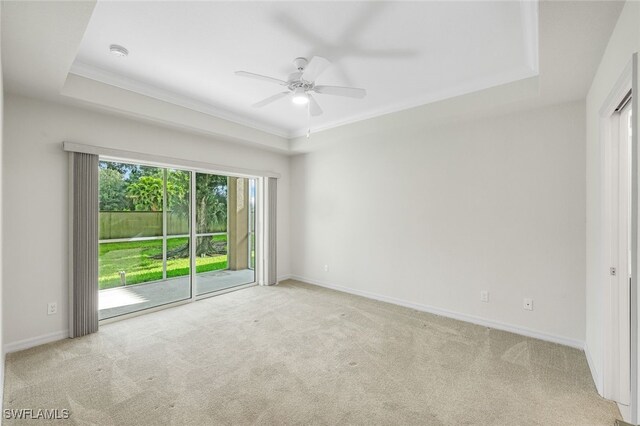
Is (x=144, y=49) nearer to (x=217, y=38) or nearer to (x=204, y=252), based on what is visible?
Answer: (x=217, y=38)

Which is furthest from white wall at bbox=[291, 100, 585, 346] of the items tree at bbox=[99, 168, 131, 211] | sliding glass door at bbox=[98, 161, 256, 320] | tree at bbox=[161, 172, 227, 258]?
tree at bbox=[99, 168, 131, 211]

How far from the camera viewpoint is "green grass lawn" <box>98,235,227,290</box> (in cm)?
361

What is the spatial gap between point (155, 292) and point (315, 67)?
3619mm

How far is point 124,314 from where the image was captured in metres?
3.65

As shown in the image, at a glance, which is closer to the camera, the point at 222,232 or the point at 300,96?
the point at 300,96

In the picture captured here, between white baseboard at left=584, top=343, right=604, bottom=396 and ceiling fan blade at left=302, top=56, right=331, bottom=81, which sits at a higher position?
ceiling fan blade at left=302, top=56, right=331, bottom=81

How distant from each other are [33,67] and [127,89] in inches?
36.7

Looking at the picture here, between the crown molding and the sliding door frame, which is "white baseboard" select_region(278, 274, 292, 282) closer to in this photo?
the sliding door frame

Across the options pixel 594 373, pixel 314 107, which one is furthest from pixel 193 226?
pixel 594 373

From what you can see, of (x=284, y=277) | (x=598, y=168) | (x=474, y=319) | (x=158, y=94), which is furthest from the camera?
(x=284, y=277)

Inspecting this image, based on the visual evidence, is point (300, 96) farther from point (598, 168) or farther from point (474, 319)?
point (474, 319)

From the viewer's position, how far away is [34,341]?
2.92 metres

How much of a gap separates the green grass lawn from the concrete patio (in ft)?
0.31

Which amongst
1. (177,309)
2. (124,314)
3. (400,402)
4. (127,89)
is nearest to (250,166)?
(127,89)
